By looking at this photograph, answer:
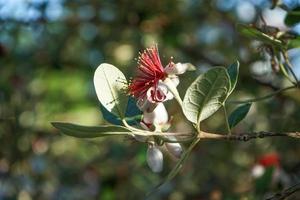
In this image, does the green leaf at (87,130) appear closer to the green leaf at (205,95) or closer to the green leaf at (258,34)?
the green leaf at (205,95)

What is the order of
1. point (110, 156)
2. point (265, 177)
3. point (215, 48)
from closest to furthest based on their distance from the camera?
1. point (265, 177)
2. point (110, 156)
3. point (215, 48)

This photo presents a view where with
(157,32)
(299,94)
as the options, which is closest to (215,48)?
(157,32)

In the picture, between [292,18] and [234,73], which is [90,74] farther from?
[234,73]

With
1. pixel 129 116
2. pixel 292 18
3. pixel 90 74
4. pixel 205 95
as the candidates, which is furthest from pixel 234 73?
pixel 90 74

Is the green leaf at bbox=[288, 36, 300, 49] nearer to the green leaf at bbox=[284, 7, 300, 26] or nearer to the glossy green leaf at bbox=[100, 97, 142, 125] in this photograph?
the green leaf at bbox=[284, 7, 300, 26]

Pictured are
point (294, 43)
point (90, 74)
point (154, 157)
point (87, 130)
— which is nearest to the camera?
point (87, 130)

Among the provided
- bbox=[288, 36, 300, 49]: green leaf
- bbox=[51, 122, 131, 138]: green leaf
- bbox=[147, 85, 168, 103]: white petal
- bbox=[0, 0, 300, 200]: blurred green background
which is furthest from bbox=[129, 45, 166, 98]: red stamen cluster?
bbox=[0, 0, 300, 200]: blurred green background

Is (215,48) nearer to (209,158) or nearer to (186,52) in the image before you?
(186,52)
